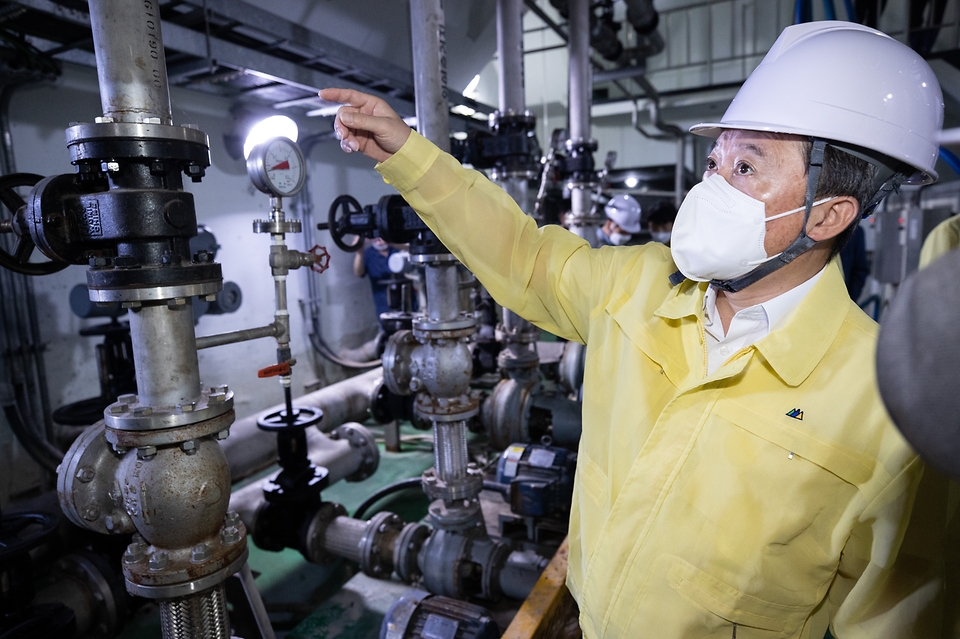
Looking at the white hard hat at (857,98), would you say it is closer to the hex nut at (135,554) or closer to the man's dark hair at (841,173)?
the man's dark hair at (841,173)

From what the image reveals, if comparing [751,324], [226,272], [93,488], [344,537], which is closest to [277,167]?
[93,488]

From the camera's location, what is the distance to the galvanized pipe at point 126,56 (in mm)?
966

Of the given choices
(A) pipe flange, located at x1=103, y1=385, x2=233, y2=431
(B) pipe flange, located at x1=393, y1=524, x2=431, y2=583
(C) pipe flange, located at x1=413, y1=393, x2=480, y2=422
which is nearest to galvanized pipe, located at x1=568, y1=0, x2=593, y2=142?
(C) pipe flange, located at x1=413, y1=393, x2=480, y2=422

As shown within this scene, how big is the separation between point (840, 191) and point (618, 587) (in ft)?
2.46

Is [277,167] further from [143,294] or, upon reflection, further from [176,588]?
[176,588]

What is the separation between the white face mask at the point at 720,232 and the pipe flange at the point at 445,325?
3.64ft

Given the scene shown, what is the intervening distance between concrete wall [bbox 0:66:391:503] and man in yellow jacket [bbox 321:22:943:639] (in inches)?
38.5

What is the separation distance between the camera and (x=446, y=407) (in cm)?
210

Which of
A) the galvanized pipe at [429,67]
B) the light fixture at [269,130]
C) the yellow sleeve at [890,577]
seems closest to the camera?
the yellow sleeve at [890,577]

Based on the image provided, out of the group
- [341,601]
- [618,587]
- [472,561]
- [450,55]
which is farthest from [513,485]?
[450,55]

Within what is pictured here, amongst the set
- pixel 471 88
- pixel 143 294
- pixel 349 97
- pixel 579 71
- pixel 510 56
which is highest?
pixel 471 88

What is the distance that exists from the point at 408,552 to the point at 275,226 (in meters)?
1.33

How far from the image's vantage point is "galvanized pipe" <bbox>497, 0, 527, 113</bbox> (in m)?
2.74

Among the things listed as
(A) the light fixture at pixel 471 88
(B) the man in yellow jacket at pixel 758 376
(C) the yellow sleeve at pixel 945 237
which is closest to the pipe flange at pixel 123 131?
(B) the man in yellow jacket at pixel 758 376
